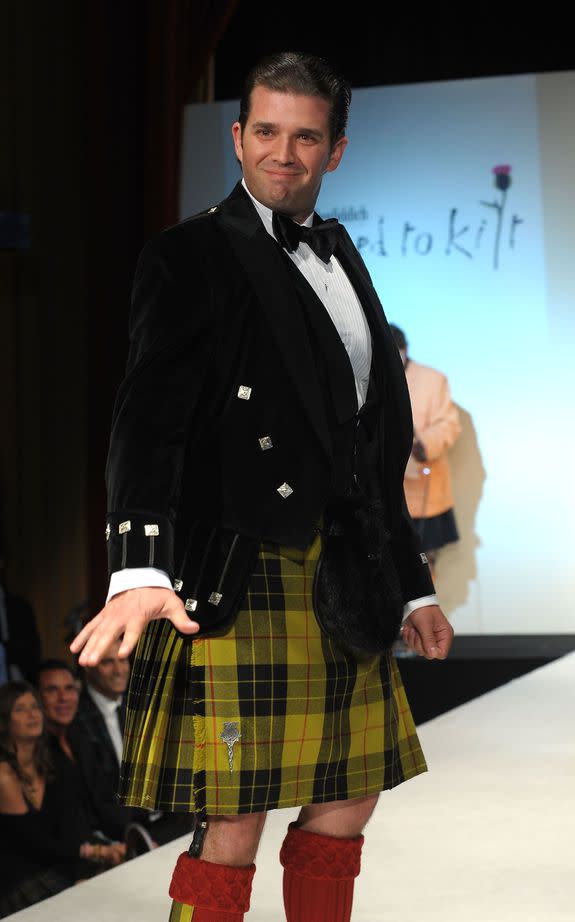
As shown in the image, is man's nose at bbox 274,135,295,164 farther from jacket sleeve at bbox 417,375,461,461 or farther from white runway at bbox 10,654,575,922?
jacket sleeve at bbox 417,375,461,461

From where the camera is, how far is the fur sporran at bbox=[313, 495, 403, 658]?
53.7 inches

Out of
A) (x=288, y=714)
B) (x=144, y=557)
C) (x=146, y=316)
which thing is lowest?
(x=288, y=714)

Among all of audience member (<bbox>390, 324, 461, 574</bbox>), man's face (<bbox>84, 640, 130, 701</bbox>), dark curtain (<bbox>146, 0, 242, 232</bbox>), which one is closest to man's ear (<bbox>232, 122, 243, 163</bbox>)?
man's face (<bbox>84, 640, 130, 701</bbox>)

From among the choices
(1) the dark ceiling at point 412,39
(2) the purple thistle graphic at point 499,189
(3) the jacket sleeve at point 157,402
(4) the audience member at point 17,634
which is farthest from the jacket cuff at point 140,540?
(1) the dark ceiling at point 412,39

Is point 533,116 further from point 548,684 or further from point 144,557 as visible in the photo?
point 144,557

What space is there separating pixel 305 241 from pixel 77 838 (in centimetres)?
235

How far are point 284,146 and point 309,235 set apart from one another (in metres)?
0.11

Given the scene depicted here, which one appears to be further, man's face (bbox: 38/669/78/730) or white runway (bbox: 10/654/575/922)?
man's face (bbox: 38/669/78/730)

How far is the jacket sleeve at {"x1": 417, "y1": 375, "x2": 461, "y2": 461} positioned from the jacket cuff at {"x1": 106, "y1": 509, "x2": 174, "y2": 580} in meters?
3.59

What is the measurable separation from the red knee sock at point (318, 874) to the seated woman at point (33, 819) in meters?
1.91

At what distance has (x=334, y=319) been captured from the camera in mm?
1439

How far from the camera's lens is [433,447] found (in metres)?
4.80

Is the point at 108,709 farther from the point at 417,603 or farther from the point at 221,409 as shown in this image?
the point at 221,409

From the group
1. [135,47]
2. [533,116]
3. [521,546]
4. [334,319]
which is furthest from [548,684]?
[135,47]
